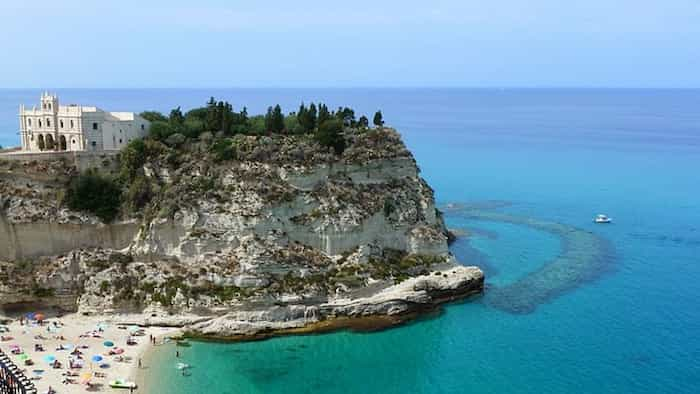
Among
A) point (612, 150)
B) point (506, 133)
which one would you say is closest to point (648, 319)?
point (612, 150)

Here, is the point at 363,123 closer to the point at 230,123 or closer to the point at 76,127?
the point at 230,123

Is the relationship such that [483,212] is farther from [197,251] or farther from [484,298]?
[197,251]

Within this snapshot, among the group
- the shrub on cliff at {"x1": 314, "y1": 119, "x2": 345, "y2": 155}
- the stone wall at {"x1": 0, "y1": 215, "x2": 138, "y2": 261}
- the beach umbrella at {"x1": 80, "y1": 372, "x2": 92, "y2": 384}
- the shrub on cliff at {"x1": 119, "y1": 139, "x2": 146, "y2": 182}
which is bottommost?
the beach umbrella at {"x1": 80, "y1": 372, "x2": 92, "y2": 384}

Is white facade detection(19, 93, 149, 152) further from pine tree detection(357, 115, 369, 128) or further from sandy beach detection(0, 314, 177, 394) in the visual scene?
pine tree detection(357, 115, 369, 128)

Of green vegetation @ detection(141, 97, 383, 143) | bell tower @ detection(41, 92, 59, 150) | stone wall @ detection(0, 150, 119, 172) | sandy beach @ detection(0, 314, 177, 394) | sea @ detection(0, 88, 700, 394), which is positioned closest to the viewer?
sandy beach @ detection(0, 314, 177, 394)

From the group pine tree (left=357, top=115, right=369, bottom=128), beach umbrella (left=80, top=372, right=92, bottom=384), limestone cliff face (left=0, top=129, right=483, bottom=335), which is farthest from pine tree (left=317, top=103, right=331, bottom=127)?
beach umbrella (left=80, top=372, right=92, bottom=384)

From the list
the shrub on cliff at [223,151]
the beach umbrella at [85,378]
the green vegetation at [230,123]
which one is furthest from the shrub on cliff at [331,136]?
the beach umbrella at [85,378]
